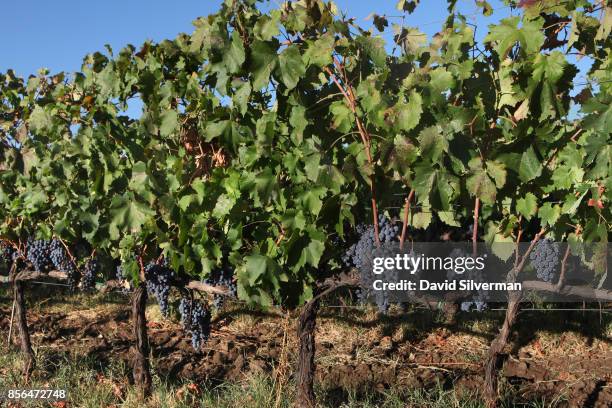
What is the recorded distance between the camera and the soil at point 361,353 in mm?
5027

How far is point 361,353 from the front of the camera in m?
5.72

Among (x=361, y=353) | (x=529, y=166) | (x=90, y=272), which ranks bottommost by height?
(x=361, y=353)

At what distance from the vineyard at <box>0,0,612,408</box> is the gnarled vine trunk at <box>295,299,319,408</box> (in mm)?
11

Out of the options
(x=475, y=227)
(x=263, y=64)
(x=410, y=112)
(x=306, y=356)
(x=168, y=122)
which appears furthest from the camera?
(x=306, y=356)

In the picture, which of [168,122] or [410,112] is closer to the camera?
[410,112]

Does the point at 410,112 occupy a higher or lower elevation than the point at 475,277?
higher

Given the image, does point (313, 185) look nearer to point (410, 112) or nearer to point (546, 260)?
point (410, 112)

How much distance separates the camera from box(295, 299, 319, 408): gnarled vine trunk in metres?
3.79

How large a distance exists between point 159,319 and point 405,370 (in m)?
2.76

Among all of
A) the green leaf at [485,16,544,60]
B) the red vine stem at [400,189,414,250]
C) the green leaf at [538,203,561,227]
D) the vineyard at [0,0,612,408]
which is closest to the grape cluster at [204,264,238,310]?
the vineyard at [0,0,612,408]

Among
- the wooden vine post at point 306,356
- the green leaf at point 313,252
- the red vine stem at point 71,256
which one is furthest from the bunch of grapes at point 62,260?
the green leaf at point 313,252

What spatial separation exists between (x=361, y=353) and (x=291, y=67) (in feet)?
10.8

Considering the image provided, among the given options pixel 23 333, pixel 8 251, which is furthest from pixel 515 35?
pixel 8 251

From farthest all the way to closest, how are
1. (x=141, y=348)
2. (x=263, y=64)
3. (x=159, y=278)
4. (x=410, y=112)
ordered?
1. (x=141, y=348)
2. (x=159, y=278)
3. (x=263, y=64)
4. (x=410, y=112)
